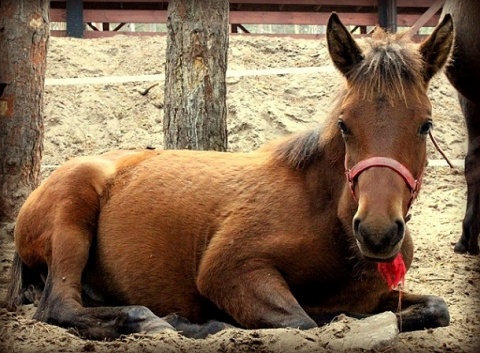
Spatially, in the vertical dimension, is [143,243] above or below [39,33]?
below

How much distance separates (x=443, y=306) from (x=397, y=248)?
3.56ft

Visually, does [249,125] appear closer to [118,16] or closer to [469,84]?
[118,16]

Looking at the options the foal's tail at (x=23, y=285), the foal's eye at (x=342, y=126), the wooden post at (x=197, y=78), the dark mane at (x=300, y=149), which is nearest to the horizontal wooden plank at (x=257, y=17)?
the wooden post at (x=197, y=78)

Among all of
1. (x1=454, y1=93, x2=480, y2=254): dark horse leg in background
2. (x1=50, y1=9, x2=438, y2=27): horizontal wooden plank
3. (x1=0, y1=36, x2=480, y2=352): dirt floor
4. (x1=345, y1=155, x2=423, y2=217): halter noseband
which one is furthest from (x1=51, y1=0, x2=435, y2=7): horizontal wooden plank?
(x1=345, y1=155, x2=423, y2=217): halter noseband

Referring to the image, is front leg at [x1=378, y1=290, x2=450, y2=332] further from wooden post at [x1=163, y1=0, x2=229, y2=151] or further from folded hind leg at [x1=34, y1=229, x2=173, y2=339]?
wooden post at [x1=163, y1=0, x2=229, y2=151]

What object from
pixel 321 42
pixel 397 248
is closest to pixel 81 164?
pixel 397 248

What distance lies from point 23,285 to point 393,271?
2.58 m

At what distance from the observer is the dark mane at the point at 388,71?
3.94 metres

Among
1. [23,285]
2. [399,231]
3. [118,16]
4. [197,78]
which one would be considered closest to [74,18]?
[118,16]

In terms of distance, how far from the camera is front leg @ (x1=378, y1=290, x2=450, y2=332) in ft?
14.4

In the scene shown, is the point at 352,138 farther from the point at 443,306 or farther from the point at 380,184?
the point at 443,306

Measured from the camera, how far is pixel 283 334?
3658 mm

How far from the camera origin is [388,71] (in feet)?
13.1

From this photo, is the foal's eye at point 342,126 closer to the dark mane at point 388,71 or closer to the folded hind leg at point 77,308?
the dark mane at point 388,71
